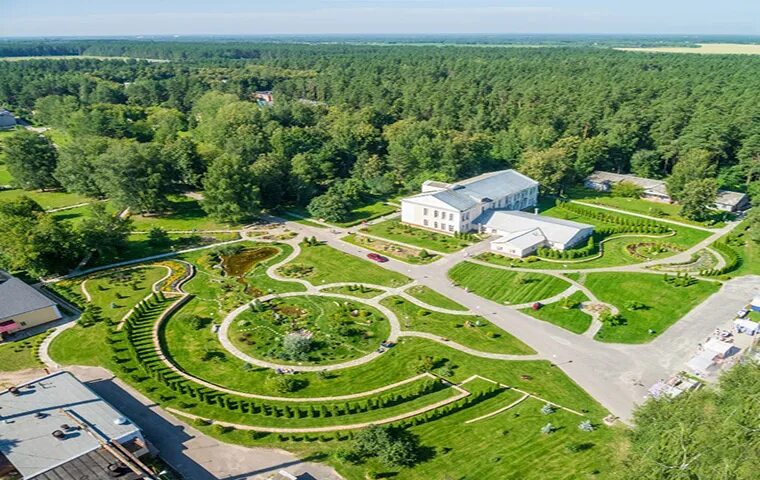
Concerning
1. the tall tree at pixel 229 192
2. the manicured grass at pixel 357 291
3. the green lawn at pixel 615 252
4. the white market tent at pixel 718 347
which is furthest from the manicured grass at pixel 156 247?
the white market tent at pixel 718 347

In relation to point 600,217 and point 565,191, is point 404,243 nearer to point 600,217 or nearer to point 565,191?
point 600,217

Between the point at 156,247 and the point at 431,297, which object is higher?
the point at 156,247

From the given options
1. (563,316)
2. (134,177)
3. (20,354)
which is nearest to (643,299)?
(563,316)

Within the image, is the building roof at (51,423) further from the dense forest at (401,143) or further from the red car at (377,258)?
the dense forest at (401,143)

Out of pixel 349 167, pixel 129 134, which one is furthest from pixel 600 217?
pixel 129 134

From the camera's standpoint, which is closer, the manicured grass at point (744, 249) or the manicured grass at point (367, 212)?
the manicured grass at point (744, 249)

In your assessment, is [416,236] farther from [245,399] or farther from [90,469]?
[90,469]
